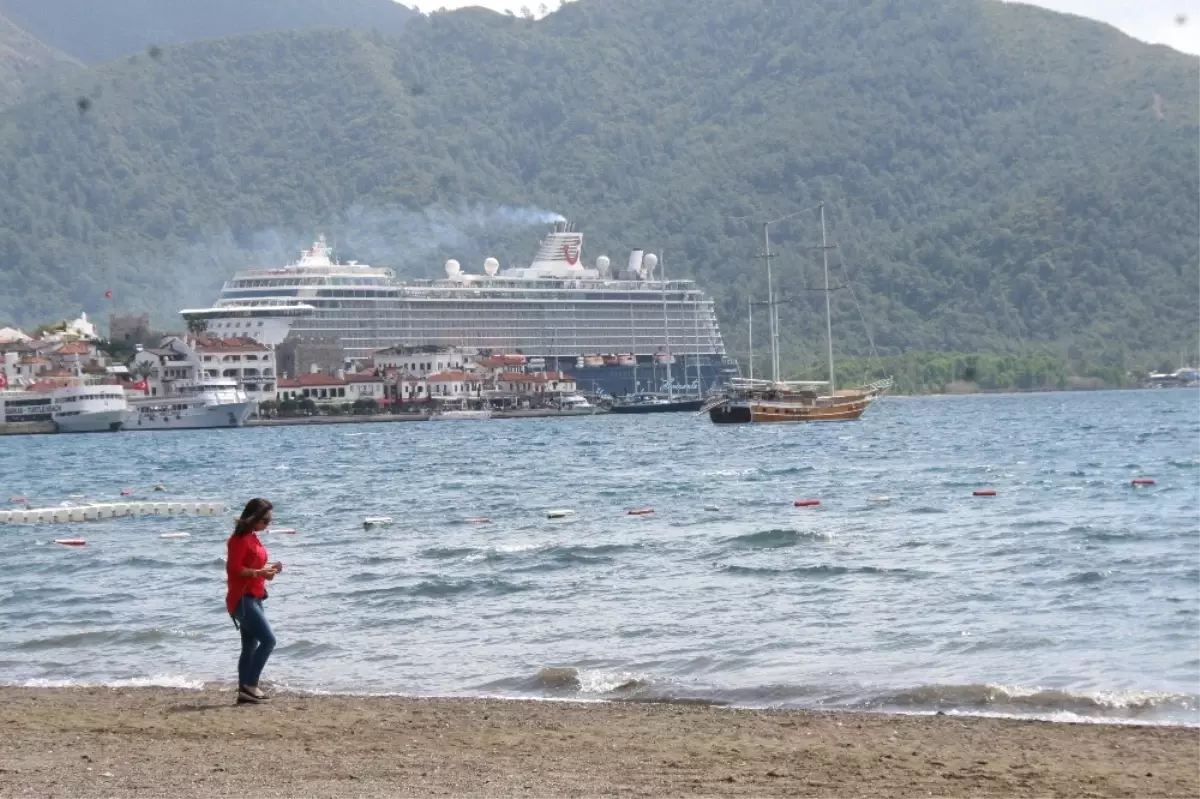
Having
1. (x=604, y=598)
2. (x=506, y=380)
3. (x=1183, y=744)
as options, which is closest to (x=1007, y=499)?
(x=604, y=598)

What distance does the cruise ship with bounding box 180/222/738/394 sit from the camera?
429ft

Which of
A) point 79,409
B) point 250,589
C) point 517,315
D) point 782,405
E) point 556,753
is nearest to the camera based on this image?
point 556,753

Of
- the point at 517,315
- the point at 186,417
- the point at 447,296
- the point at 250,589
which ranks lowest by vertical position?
the point at 186,417

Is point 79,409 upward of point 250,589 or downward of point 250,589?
upward

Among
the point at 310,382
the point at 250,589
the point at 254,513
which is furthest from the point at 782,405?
the point at 254,513

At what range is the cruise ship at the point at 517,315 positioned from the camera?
130875mm

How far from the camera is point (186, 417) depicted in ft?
353

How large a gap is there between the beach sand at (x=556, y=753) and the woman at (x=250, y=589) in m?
0.29

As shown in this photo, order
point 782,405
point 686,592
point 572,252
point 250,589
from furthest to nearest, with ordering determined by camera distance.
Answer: point 572,252 → point 782,405 → point 686,592 → point 250,589

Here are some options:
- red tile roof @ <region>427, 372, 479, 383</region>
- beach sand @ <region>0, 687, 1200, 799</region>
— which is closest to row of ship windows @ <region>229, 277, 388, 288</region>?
red tile roof @ <region>427, 372, 479, 383</region>

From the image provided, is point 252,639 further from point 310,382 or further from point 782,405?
point 310,382

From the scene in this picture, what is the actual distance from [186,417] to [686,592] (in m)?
90.6

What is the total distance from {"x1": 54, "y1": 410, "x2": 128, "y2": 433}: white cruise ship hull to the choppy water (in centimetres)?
6528

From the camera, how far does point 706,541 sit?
1009 inches
